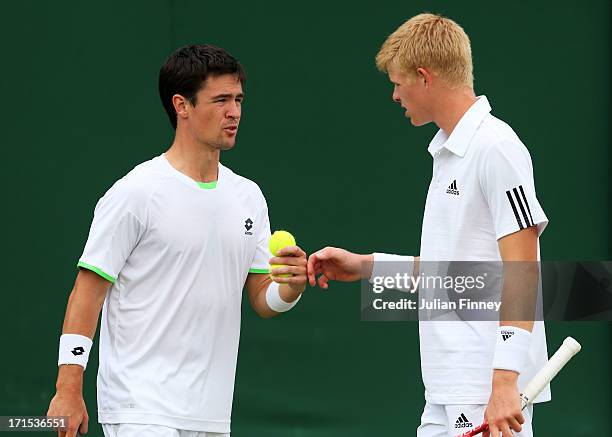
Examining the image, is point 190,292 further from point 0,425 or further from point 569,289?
point 569,289

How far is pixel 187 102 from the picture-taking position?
485cm

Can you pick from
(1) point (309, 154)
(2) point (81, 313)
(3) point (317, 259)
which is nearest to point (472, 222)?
(3) point (317, 259)

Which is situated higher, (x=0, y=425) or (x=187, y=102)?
(x=187, y=102)

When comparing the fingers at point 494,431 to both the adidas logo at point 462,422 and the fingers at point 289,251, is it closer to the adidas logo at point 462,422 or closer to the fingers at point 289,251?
the adidas logo at point 462,422

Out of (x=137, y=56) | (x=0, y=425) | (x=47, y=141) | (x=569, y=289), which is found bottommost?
(x=0, y=425)

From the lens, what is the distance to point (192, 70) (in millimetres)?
4848

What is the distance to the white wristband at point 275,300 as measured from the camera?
4.87m

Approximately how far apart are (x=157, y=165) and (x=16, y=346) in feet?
5.86

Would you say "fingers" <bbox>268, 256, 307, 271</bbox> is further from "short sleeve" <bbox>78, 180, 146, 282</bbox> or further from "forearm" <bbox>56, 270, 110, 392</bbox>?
"forearm" <bbox>56, 270, 110, 392</bbox>

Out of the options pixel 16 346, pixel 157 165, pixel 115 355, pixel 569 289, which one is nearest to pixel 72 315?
pixel 115 355

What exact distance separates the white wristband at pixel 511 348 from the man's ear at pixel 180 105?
135cm

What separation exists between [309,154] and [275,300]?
1.65 metres

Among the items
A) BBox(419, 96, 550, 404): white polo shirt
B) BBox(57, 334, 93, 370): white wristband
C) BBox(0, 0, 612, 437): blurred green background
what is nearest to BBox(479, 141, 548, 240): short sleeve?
BBox(419, 96, 550, 404): white polo shirt

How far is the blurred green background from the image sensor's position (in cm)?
622
